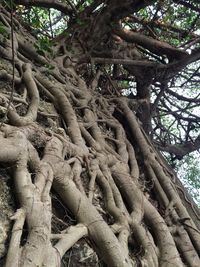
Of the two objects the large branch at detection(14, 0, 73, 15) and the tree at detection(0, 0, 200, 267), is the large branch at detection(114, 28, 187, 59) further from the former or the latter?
the large branch at detection(14, 0, 73, 15)

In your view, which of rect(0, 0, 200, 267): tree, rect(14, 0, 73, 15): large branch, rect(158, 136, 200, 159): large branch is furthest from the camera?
rect(158, 136, 200, 159): large branch

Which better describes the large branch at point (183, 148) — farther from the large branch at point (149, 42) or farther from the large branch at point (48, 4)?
the large branch at point (48, 4)

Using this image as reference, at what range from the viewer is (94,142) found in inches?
105

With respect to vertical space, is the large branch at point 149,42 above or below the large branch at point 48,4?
below

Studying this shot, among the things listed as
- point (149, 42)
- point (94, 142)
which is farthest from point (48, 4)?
point (94, 142)

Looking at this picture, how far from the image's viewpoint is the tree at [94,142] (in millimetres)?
1698

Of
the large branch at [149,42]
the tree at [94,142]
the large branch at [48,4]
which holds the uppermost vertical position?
the large branch at [48,4]

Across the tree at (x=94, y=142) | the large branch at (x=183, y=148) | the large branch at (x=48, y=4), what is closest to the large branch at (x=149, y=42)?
the tree at (x=94, y=142)

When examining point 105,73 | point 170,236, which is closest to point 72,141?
point 170,236

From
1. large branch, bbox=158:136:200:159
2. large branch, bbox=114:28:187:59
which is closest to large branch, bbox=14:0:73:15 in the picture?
large branch, bbox=114:28:187:59

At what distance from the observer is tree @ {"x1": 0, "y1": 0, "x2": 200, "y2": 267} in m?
1.70

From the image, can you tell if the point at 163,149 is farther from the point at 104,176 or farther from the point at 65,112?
the point at 104,176

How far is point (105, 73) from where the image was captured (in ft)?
13.9

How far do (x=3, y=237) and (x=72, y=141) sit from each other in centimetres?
111
